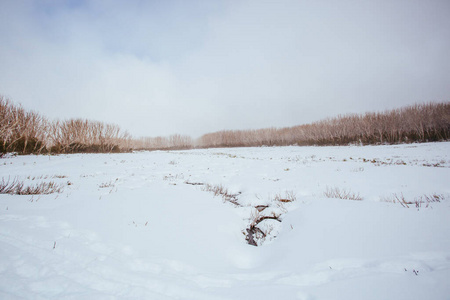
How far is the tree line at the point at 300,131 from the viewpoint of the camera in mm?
13039

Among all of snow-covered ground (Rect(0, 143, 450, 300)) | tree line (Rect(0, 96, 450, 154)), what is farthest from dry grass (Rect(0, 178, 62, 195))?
tree line (Rect(0, 96, 450, 154))

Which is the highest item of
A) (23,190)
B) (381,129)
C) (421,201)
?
(381,129)

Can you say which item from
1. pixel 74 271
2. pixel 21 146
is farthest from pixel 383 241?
pixel 21 146

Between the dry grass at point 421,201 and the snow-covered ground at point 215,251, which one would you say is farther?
the dry grass at point 421,201

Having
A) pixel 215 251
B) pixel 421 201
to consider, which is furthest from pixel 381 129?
pixel 215 251

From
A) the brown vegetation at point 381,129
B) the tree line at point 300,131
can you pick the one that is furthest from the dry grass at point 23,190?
the brown vegetation at point 381,129

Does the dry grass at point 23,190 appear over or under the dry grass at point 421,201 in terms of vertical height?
over

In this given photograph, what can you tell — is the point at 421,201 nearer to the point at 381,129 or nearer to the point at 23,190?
the point at 23,190

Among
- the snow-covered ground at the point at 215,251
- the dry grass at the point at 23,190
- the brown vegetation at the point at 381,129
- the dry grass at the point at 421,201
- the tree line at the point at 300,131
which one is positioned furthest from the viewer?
the brown vegetation at the point at 381,129

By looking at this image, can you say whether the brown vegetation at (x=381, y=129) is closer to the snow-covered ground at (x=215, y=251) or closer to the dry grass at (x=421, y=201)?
the dry grass at (x=421, y=201)

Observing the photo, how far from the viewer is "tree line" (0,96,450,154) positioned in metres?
13.0

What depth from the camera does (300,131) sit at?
32875mm

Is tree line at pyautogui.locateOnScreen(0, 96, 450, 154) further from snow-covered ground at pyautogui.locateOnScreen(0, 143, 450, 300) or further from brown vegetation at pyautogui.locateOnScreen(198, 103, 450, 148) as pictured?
snow-covered ground at pyautogui.locateOnScreen(0, 143, 450, 300)

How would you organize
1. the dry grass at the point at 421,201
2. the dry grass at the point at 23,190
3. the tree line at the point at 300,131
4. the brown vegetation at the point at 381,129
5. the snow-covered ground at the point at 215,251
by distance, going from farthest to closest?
the brown vegetation at the point at 381,129 < the tree line at the point at 300,131 < the dry grass at the point at 23,190 < the dry grass at the point at 421,201 < the snow-covered ground at the point at 215,251
